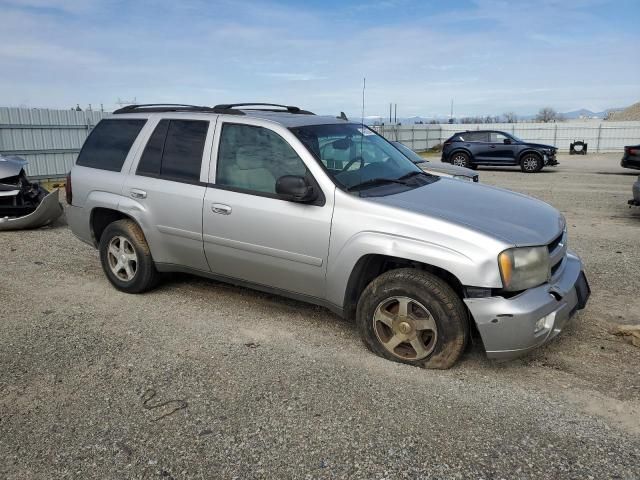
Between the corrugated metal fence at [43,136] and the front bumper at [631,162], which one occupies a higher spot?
the corrugated metal fence at [43,136]

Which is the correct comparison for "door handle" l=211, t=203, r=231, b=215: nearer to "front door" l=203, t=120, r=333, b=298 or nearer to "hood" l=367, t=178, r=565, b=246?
"front door" l=203, t=120, r=333, b=298

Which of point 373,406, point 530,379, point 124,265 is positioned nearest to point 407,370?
point 373,406

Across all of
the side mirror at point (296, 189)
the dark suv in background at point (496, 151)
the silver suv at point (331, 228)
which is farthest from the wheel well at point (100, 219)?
the dark suv in background at point (496, 151)

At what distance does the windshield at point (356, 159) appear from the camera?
13.8 ft

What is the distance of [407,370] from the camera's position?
3732 millimetres

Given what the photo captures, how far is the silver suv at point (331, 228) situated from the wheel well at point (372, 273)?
0.4 inches

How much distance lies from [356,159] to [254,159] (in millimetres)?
823

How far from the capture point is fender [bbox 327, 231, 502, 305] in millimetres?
3385

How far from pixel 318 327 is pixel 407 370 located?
1.04 metres

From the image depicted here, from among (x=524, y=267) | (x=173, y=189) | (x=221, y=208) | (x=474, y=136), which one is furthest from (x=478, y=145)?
(x=524, y=267)

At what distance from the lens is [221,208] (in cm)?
443

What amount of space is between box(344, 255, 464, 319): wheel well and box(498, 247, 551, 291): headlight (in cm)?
35

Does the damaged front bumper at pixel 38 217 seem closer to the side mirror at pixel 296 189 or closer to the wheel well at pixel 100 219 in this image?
the wheel well at pixel 100 219

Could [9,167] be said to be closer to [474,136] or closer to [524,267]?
[524,267]
